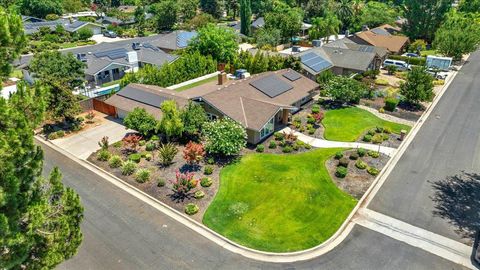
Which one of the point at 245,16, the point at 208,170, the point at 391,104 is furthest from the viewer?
the point at 245,16

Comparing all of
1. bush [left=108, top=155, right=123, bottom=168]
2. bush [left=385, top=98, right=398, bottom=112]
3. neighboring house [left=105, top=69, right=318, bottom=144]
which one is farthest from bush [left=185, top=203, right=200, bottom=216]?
bush [left=385, top=98, right=398, bottom=112]

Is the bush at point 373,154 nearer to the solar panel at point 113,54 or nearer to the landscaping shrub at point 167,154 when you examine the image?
the landscaping shrub at point 167,154

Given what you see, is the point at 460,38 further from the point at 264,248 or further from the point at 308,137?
the point at 264,248

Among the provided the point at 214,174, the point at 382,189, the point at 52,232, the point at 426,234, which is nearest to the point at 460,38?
the point at 382,189

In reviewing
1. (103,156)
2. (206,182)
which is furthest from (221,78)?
(206,182)

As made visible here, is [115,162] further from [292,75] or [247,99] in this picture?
[292,75]

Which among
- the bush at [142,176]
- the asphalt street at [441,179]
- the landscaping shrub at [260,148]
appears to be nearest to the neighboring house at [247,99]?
the landscaping shrub at [260,148]

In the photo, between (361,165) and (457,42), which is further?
(457,42)
